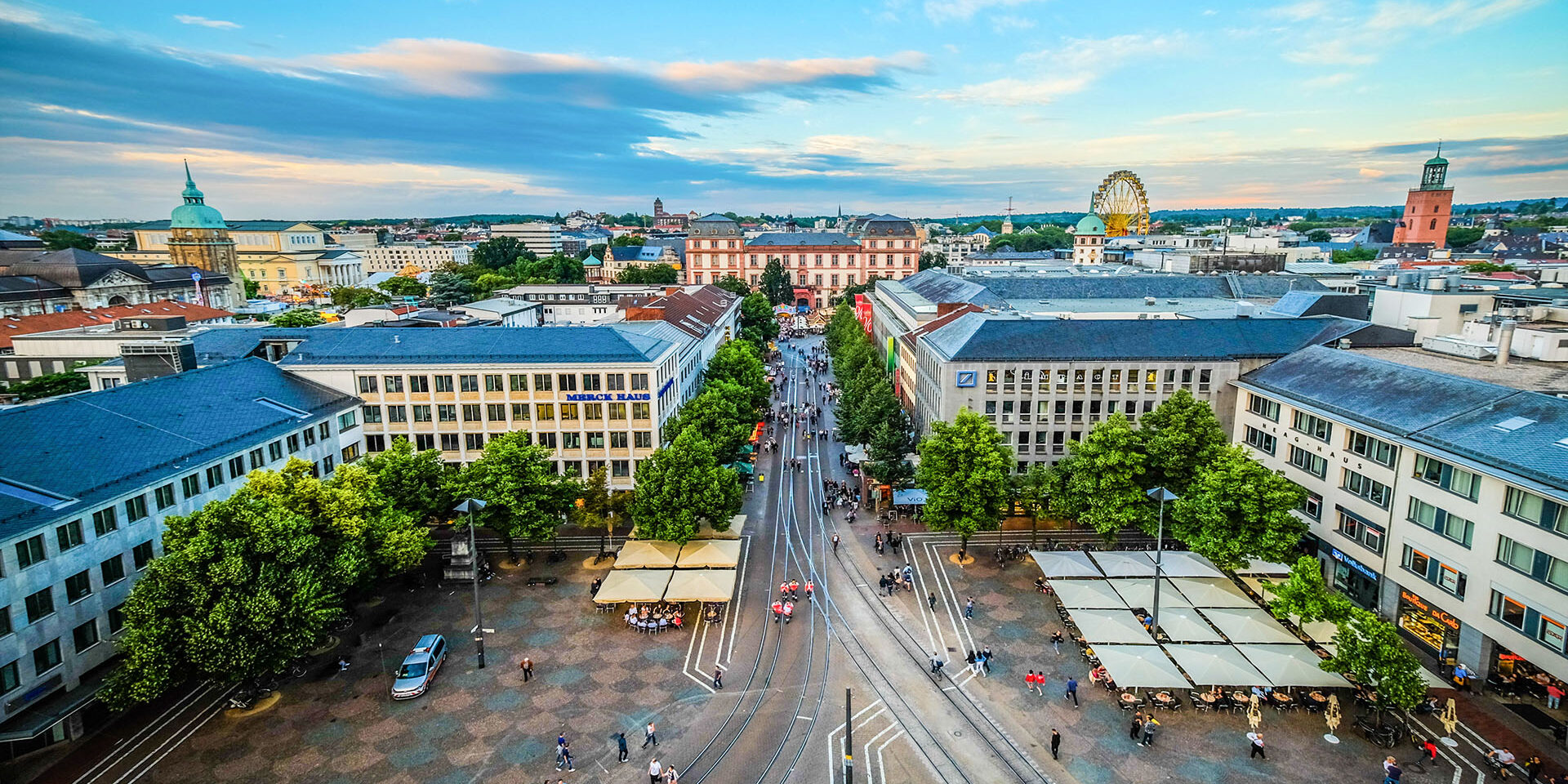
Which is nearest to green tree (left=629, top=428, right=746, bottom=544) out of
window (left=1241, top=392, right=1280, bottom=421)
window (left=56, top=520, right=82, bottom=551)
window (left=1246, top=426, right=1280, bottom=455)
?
window (left=56, top=520, right=82, bottom=551)

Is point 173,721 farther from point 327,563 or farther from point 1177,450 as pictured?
point 1177,450

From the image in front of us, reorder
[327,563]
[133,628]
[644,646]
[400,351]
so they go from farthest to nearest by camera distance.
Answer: [400,351], [644,646], [327,563], [133,628]

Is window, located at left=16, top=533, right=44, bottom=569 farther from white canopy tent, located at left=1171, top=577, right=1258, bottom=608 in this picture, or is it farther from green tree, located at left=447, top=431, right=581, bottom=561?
white canopy tent, located at left=1171, top=577, right=1258, bottom=608

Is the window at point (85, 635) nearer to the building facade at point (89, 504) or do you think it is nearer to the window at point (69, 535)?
the building facade at point (89, 504)

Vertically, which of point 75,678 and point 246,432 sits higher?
point 246,432

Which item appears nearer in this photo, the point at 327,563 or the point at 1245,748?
the point at 1245,748

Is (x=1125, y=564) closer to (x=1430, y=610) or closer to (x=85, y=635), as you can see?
(x=1430, y=610)

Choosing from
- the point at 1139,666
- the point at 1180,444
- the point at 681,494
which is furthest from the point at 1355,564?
the point at 681,494

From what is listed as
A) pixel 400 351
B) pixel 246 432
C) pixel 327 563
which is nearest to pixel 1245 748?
pixel 327 563
